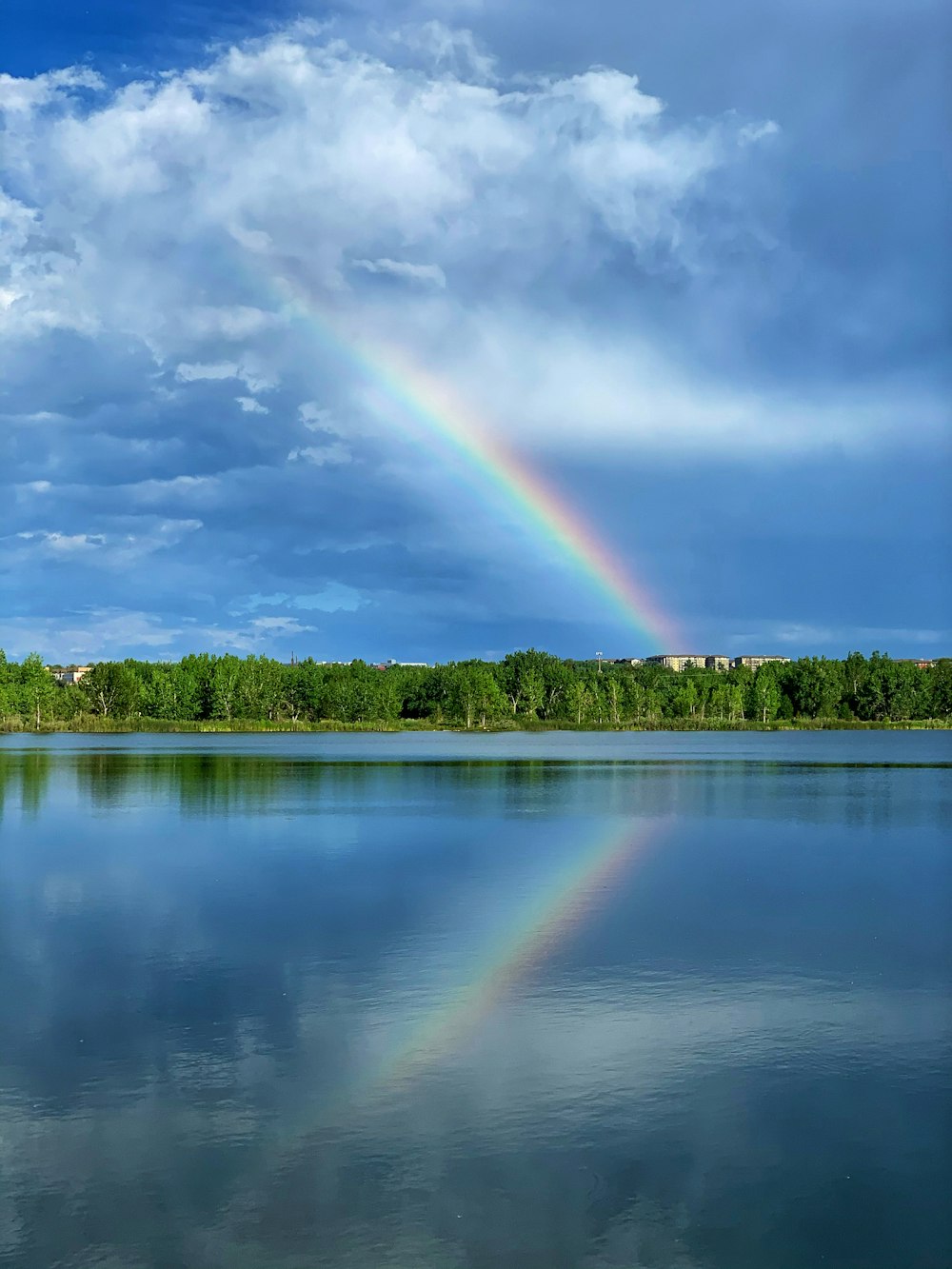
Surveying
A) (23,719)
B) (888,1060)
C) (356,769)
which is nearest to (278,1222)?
(888,1060)

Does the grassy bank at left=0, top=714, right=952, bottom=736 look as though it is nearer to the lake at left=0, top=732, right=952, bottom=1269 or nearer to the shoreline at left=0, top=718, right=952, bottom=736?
the shoreline at left=0, top=718, right=952, bottom=736

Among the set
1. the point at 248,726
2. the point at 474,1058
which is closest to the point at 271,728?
the point at 248,726

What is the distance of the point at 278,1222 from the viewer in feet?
31.6

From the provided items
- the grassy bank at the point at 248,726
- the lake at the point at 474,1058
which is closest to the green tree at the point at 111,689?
the grassy bank at the point at 248,726

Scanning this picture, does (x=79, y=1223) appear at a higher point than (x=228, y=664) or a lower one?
lower

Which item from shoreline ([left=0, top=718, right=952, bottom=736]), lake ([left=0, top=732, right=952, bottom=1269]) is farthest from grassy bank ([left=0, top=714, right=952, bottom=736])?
lake ([left=0, top=732, right=952, bottom=1269])

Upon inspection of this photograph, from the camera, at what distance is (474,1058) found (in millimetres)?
13930

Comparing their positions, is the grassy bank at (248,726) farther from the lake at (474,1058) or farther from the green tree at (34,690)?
the lake at (474,1058)

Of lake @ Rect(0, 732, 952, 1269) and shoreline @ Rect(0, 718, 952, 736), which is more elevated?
shoreline @ Rect(0, 718, 952, 736)

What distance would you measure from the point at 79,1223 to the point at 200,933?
12.1 m

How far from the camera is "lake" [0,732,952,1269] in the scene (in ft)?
31.8

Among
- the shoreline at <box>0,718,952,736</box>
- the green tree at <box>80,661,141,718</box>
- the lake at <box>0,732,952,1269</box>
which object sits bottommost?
the lake at <box>0,732,952,1269</box>

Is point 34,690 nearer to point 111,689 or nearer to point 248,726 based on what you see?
point 111,689

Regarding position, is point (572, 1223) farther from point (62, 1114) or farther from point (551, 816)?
point (551, 816)
